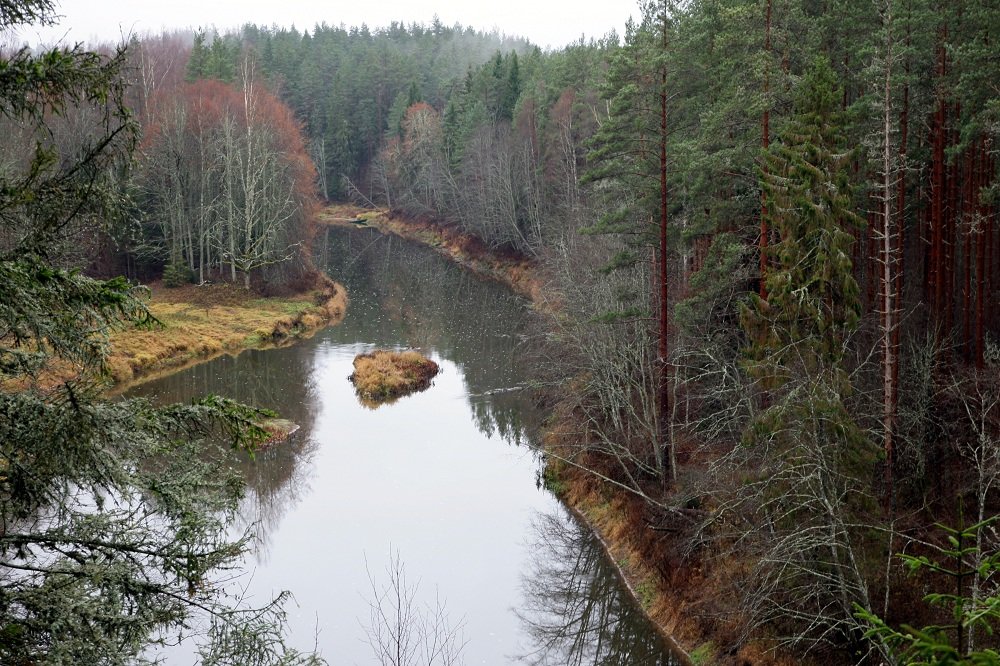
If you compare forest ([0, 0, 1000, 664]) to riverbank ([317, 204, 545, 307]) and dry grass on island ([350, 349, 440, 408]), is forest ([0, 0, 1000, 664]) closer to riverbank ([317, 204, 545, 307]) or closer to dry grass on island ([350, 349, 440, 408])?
dry grass on island ([350, 349, 440, 408])

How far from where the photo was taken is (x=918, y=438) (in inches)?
637

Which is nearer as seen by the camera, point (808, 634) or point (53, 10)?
point (53, 10)

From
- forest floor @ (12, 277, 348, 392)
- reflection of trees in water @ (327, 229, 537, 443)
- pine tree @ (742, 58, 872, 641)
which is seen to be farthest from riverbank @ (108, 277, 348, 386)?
pine tree @ (742, 58, 872, 641)

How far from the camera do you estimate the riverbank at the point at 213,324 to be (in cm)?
3491

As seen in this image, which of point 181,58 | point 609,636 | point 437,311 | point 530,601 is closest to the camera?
point 609,636

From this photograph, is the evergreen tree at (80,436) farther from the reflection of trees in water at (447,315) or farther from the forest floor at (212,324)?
the forest floor at (212,324)

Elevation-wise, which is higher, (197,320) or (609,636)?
(197,320)

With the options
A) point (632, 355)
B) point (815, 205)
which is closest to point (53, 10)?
point (815, 205)

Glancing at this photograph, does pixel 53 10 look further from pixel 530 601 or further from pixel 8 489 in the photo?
pixel 530 601

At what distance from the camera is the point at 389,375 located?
111 feet

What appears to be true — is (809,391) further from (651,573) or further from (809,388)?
(651,573)

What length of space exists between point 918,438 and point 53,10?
14877 mm

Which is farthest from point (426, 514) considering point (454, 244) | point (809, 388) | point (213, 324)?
point (454, 244)

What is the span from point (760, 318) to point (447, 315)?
30.8m
